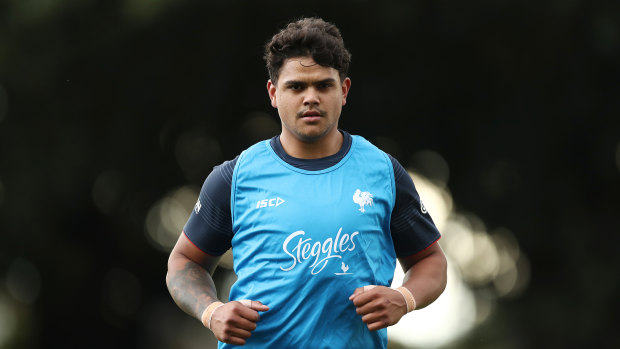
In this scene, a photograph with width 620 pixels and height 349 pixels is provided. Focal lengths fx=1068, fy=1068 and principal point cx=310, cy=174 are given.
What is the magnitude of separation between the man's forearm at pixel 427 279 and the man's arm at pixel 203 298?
85 cm

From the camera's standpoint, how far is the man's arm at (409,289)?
5.24m

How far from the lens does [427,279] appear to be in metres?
5.72

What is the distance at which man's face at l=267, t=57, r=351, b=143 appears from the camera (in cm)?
558

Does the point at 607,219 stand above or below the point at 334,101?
above

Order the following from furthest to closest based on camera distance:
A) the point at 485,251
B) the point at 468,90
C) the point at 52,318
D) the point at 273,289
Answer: the point at 485,251
the point at 52,318
the point at 468,90
the point at 273,289

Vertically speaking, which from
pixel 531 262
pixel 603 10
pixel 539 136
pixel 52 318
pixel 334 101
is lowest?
pixel 334 101

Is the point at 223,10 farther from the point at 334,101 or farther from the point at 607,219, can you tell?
the point at 334,101

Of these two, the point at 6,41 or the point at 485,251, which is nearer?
the point at 6,41

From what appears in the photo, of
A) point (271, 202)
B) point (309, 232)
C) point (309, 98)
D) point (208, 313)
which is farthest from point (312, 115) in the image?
point (208, 313)

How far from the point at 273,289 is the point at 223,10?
10.7m

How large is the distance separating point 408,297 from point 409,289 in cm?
10

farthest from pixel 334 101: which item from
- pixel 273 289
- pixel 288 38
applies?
pixel 273 289

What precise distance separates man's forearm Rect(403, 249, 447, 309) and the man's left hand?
308 millimetres

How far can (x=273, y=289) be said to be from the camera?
5398 millimetres
